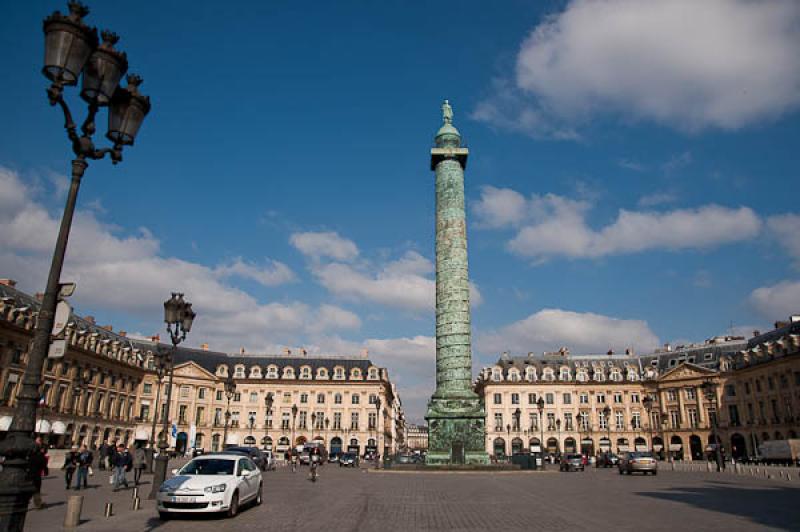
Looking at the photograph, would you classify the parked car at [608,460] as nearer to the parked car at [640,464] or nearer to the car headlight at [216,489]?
the parked car at [640,464]

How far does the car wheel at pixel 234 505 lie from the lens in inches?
470

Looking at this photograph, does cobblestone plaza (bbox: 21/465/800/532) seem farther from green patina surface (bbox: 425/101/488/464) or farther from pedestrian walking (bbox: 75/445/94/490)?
green patina surface (bbox: 425/101/488/464)

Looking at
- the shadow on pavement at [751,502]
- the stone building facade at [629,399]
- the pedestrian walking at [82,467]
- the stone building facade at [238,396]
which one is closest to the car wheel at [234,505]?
the pedestrian walking at [82,467]

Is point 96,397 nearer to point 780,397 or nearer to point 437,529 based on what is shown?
point 437,529

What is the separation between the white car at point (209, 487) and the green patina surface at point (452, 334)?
935 inches

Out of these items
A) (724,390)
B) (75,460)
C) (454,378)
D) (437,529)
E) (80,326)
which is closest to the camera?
(437,529)

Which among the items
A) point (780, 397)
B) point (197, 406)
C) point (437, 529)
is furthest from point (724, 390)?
point (437, 529)

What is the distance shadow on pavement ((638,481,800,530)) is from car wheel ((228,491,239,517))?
1037cm

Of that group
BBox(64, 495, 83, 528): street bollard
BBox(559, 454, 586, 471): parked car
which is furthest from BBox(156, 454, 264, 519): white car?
BBox(559, 454, 586, 471): parked car

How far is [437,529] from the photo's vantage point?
10.6m

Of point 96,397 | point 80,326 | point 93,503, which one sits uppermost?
point 80,326

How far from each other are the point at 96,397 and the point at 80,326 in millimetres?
7007

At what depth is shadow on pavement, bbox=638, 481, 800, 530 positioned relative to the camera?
1184 centimetres

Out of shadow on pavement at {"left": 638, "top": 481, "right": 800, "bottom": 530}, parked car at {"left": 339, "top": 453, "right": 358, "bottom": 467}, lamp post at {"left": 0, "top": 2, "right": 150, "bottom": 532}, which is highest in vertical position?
lamp post at {"left": 0, "top": 2, "right": 150, "bottom": 532}
